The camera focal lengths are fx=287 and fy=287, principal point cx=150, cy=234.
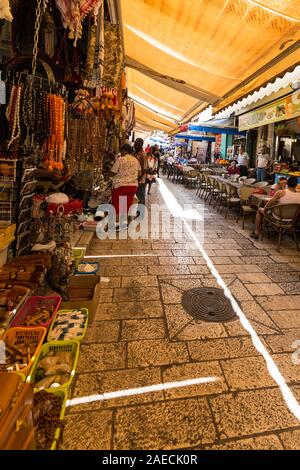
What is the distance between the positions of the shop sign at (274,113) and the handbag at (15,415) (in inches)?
378

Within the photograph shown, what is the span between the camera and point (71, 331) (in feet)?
8.44

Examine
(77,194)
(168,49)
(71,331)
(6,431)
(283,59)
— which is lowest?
(71,331)

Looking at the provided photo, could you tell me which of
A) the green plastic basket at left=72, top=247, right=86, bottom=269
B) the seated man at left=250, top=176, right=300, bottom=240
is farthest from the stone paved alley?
the seated man at left=250, top=176, right=300, bottom=240

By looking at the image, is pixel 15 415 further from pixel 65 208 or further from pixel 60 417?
pixel 65 208

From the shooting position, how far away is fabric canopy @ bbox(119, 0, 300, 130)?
9.36 feet

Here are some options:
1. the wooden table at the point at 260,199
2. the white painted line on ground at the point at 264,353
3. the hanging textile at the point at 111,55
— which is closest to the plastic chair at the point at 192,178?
the wooden table at the point at 260,199

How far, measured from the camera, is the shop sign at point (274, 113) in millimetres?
8617

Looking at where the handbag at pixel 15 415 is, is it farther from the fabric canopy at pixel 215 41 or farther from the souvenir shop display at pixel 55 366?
the fabric canopy at pixel 215 41

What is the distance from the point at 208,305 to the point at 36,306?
1.95 m

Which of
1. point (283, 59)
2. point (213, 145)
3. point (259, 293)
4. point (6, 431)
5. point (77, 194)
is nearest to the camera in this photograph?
point (6, 431)

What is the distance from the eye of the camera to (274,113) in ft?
33.2
